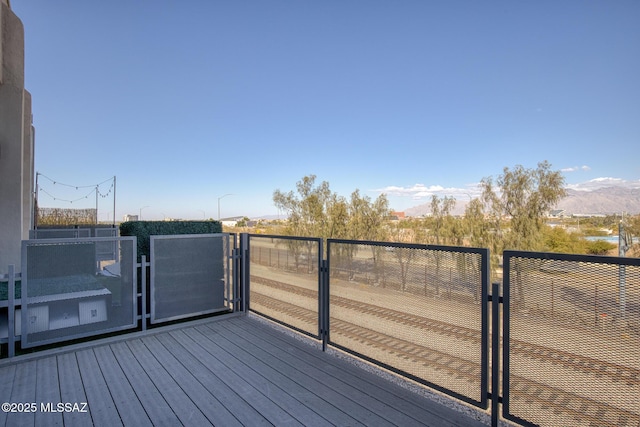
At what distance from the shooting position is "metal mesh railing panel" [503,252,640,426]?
1.90 m

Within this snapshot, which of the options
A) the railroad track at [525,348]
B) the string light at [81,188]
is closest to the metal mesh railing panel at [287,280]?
the railroad track at [525,348]

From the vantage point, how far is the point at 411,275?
3047mm

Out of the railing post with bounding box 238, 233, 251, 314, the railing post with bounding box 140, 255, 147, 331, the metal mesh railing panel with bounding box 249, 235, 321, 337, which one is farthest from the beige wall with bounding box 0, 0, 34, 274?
the metal mesh railing panel with bounding box 249, 235, 321, 337

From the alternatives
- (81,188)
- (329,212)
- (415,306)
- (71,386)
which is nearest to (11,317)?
(71,386)

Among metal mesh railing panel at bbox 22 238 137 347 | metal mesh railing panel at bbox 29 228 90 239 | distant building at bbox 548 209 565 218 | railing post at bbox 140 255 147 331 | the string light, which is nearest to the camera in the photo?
metal mesh railing panel at bbox 22 238 137 347

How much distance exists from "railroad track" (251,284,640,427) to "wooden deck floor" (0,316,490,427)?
0.33 m

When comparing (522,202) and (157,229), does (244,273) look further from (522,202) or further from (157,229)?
(522,202)

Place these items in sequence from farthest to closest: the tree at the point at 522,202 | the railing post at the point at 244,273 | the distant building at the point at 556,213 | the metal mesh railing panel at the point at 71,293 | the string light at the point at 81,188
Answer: the string light at the point at 81,188
the distant building at the point at 556,213
the tree at the point at 522,202
the railing post at the point at 244,273
the metal mesh railing panel at the point at 71,293

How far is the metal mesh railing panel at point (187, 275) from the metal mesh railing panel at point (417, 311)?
2.67 meters

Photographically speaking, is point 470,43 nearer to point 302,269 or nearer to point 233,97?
point 233,97

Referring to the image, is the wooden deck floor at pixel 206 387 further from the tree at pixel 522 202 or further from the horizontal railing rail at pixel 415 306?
the tree at pixel 522 202

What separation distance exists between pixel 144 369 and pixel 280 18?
1655cm

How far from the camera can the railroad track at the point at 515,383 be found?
1.97 m

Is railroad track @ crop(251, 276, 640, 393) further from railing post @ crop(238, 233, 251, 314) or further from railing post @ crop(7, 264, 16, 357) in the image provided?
railing post @ crop(7, 264, 16, 357)
